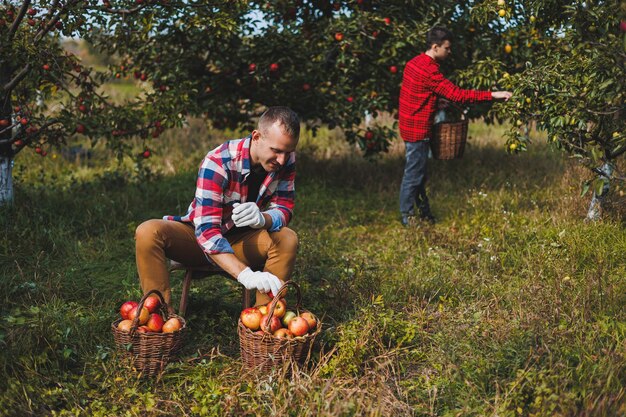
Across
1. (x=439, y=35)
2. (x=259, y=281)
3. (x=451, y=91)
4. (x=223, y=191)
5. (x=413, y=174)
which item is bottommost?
(x=259, y=281)

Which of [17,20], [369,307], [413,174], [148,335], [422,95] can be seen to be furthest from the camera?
[413,174]

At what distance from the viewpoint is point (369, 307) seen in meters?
3.74

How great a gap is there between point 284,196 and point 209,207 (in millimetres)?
536

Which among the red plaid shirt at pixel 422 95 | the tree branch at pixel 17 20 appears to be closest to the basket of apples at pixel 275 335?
the red plaid shirt at pixel 422 95

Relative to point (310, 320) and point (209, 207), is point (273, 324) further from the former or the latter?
point (209, 207)

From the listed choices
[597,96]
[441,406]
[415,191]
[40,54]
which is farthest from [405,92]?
[441,406]

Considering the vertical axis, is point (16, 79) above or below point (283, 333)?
above

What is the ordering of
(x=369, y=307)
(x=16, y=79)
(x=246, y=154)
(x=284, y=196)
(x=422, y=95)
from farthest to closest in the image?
(x=422, y=95)
(x=16, y=79)
(x=284, y=196)
(x=369, y=307)
(x=246, y=154)

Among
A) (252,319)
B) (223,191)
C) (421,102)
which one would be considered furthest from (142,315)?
(421,102)

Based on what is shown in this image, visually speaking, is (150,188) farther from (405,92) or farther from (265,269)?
(265,269)

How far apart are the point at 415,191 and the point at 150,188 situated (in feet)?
9.36

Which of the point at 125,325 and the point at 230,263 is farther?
the point at 230,263

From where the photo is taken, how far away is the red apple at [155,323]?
11.0 feet

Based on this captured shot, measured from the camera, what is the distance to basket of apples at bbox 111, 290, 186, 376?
10.7 feet
